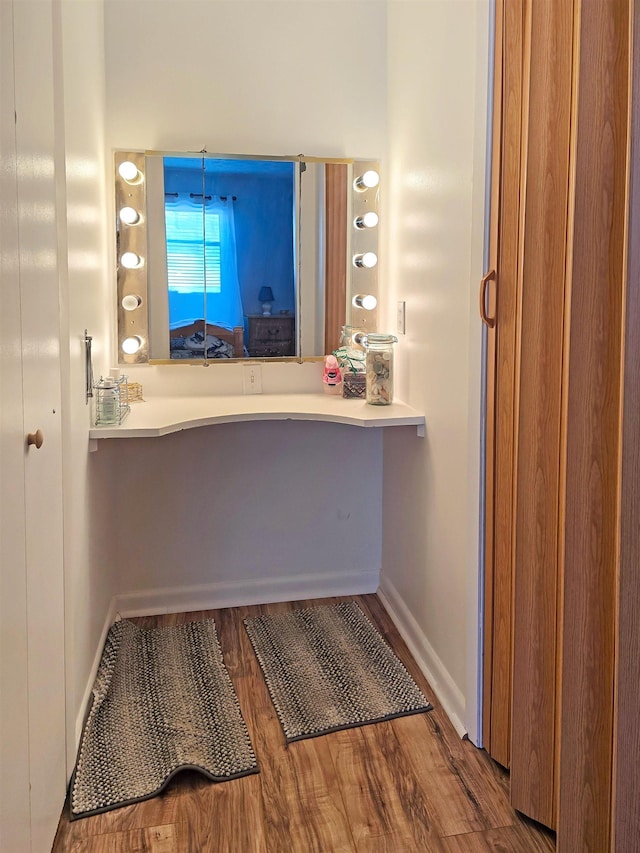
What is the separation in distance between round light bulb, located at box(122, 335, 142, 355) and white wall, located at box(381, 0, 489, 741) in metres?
0.93

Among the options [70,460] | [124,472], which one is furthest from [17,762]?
[124,472]

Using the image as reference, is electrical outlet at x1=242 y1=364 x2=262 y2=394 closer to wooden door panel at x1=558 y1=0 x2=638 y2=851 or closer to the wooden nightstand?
the wooden nightstand

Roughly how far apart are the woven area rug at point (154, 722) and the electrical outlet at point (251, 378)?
907 mm

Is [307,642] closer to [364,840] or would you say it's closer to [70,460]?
[364,840]

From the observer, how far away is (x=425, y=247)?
2.29 meters

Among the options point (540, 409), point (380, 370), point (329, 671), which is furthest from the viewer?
point (380, 370)

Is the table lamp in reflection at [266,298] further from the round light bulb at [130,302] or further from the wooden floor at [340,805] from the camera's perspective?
the wooden floor at [340,805]

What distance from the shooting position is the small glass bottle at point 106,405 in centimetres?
221

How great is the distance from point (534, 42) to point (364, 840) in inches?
70.0

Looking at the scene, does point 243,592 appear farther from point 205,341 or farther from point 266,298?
point 266,298

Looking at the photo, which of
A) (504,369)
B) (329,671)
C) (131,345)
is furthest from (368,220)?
(329,671)

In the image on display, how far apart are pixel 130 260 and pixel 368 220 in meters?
0.89

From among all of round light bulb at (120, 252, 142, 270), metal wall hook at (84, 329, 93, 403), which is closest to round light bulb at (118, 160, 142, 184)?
round light bulb at (120, 252, 142, 270)

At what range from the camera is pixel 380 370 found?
250cm
